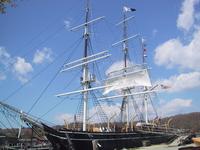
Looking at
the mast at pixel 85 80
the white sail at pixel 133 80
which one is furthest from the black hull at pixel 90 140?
the white sail at pixel 133 80

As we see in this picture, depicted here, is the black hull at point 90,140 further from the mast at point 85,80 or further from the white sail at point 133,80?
the white sail at point 133,80

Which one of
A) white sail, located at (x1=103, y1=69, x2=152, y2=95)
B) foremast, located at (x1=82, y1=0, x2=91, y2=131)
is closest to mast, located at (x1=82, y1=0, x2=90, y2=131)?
foremast, located at (x1=82, y1=0, x2=91, y2=131)

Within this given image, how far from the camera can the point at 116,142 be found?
47562mm

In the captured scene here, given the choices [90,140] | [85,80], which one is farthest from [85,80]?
[90,140]

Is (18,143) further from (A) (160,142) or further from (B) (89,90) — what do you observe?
(A) (160,142)

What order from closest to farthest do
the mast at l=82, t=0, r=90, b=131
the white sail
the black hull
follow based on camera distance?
the black hull, the mast at l=82, t=0, r=90, b=131, the white sail

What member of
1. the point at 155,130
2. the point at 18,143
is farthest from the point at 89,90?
the point at 155,130

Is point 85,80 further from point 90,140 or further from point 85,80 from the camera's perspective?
point 90,140

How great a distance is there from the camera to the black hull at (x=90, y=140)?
1614 inches

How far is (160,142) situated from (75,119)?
67.5ft

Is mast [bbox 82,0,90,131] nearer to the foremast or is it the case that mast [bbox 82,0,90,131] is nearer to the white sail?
the foremast

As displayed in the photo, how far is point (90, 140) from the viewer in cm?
4253

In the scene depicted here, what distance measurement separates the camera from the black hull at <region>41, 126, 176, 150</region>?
1614 inches

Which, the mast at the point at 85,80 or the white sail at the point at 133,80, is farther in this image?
the white sail at the point at 133,80
